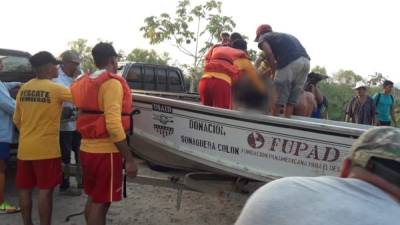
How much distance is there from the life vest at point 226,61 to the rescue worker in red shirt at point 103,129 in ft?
5.36

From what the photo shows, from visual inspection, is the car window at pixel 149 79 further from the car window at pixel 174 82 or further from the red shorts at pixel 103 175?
the red shorts at pixel 103 175

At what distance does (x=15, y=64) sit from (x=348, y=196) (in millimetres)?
6123

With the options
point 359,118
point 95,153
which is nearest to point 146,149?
point 95,153

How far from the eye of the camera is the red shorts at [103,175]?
3861mm

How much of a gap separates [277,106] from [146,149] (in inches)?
61.3

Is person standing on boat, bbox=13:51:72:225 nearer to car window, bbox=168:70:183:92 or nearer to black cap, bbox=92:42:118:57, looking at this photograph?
black cap, bbox=92:42:118:57

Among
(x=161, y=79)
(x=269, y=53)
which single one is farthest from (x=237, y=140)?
(x=161, y=79)

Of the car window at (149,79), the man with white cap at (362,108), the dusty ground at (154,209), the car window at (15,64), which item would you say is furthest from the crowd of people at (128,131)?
the car window at (149,79)

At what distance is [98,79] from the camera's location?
12.3 feet

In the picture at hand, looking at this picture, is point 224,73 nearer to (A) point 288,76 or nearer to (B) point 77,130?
(A) point 288,76

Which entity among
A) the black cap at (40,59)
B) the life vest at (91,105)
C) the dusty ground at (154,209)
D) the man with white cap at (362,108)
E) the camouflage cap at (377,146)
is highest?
the black cap at (40,59)

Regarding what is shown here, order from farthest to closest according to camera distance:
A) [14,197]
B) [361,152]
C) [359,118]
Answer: [359,118]
[14,197]
[361,152]

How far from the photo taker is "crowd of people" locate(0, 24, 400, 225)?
A: 55.5 inches

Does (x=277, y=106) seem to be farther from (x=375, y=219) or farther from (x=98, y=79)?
(x=375, y=219)
